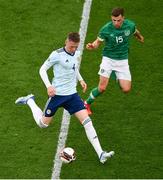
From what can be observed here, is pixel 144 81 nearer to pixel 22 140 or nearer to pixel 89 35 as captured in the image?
pixel 89 35

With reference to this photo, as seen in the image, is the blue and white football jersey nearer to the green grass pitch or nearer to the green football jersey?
the green football jersey

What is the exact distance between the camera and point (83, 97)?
13359 mm

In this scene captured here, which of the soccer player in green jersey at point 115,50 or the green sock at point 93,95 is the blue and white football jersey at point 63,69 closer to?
the soccer player in green jersey at point 115,50

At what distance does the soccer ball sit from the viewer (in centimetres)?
1107

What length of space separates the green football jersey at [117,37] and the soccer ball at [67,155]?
2355 millimetres

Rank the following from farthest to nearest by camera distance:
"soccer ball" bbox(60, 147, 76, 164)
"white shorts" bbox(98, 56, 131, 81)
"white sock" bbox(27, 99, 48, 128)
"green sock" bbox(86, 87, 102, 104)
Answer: "green sock" bbox(86, 87, 102, 104) < "white shorts" bbox(98, 56, 131, 81) < "white sock" bbox(27, 99, 48, 128) < "soccer ball" bbox(60, 147, 76, 164)

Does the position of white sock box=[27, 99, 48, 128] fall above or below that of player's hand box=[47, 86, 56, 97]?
below

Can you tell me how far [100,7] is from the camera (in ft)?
52.0

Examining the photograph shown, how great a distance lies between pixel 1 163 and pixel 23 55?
3529mm

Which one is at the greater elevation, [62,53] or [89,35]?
[62,53]

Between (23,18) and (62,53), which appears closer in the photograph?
(62,53)

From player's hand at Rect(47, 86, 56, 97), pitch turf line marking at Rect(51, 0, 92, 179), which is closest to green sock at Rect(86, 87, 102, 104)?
pitch turf line marking at Rect(51, 0, 92, 179)

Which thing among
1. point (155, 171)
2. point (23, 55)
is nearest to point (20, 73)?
point (23, 55)

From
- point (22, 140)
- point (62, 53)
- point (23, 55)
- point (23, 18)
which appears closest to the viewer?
Result: point (62, 53)
